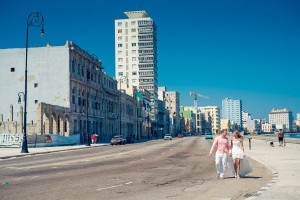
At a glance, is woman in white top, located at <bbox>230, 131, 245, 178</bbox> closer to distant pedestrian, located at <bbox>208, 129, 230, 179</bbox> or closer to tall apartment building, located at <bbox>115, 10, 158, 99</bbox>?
distant pedestrian, located at <bbox>208, 129, 230, 179</bbox>

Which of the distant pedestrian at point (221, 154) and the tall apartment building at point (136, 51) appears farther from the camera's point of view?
the tall apartment building at point (136, 51)

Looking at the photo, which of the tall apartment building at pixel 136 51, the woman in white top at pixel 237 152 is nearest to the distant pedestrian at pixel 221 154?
the woman in white top at pixel 237 152

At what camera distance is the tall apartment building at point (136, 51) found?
16638 centimetres

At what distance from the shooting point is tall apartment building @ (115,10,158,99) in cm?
16638

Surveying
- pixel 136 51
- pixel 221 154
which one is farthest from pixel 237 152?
pixel 136 51

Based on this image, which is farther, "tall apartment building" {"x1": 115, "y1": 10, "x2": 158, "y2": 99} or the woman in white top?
"tall apartment building" {"x1": 115, "y1": 10, "x2": 158, "y2": 99}

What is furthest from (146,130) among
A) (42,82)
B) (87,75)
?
(42,82)

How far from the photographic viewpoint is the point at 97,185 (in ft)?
40.1

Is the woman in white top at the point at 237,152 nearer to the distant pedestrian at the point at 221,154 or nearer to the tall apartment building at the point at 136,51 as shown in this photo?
the distant pedestrian at the point at 221,154

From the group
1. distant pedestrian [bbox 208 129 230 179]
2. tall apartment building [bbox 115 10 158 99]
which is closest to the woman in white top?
distant pedestrian [bbox 208 129 230 179]

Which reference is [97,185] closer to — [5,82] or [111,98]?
[5,82]

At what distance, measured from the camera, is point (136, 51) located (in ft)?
550

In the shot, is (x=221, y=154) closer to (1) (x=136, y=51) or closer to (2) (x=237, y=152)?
(2) (x=237, y=152)

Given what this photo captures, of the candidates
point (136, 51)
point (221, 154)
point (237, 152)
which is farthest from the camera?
point (136, 51)
